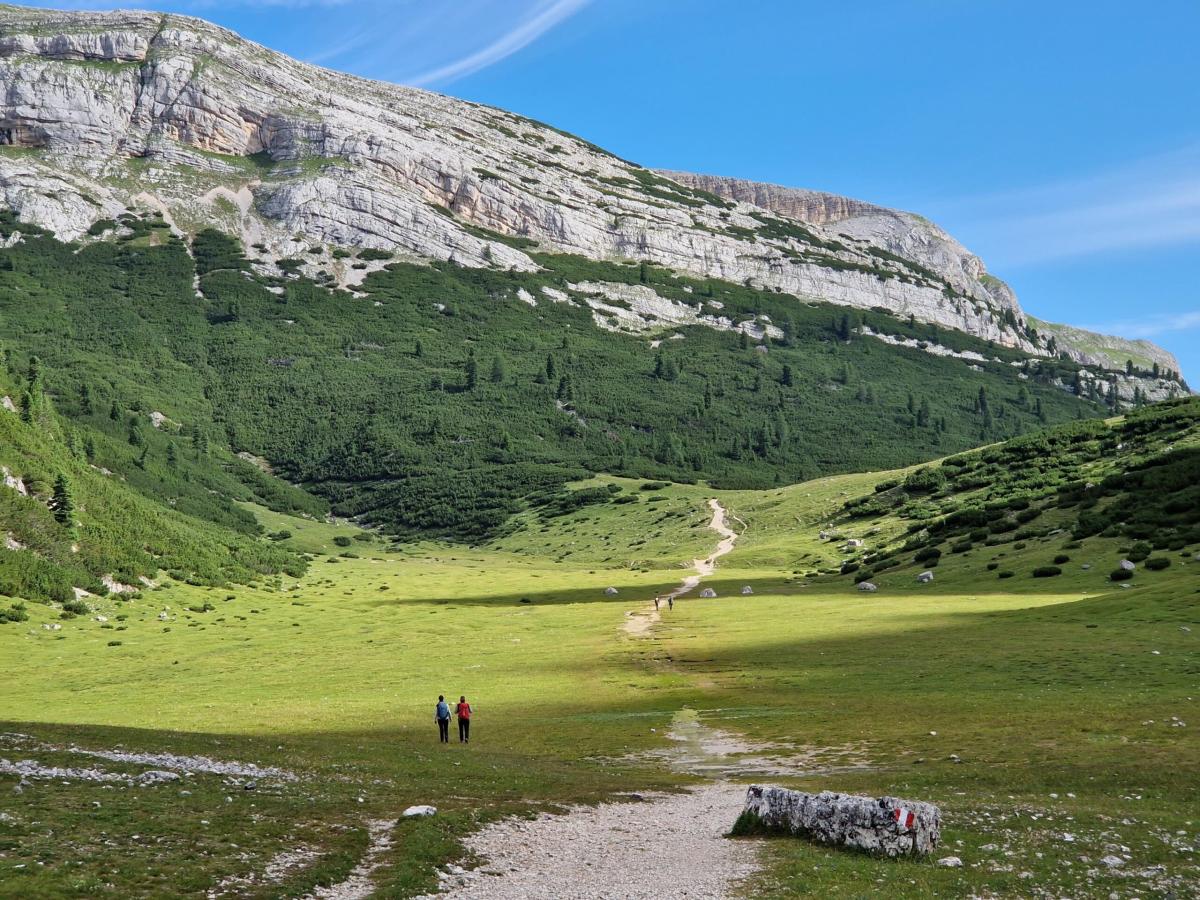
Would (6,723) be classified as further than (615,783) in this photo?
Yes

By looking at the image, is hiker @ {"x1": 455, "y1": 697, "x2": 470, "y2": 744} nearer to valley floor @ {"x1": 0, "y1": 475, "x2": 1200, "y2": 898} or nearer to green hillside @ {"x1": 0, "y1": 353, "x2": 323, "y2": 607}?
valley floor @ {"x1": 0, "y1": 475, "x2": 1200, "y2": 898}

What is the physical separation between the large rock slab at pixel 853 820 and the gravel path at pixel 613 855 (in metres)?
1.28

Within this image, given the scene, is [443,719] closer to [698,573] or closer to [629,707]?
[629,707]

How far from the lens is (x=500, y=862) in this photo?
22312 millimetres

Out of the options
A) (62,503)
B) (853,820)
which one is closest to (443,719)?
(853,820)

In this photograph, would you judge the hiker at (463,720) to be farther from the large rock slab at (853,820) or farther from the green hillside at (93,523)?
the green hillside at (93,523)

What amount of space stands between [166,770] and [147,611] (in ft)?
253

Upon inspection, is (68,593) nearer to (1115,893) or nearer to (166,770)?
(166,770)

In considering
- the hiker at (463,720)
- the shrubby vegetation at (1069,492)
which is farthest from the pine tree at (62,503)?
the shrubby vegetation at (1069,492)

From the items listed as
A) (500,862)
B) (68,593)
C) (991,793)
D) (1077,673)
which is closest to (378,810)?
(500,862)

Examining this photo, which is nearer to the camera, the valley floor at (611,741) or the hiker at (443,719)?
the valley floor at (611,741)

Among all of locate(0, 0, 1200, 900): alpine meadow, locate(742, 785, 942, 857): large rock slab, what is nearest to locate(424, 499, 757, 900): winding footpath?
locate(0, 0, 1200, 900): alpine meadow

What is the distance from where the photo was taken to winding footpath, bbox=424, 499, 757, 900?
2020 cm

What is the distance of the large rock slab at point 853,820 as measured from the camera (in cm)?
2175
